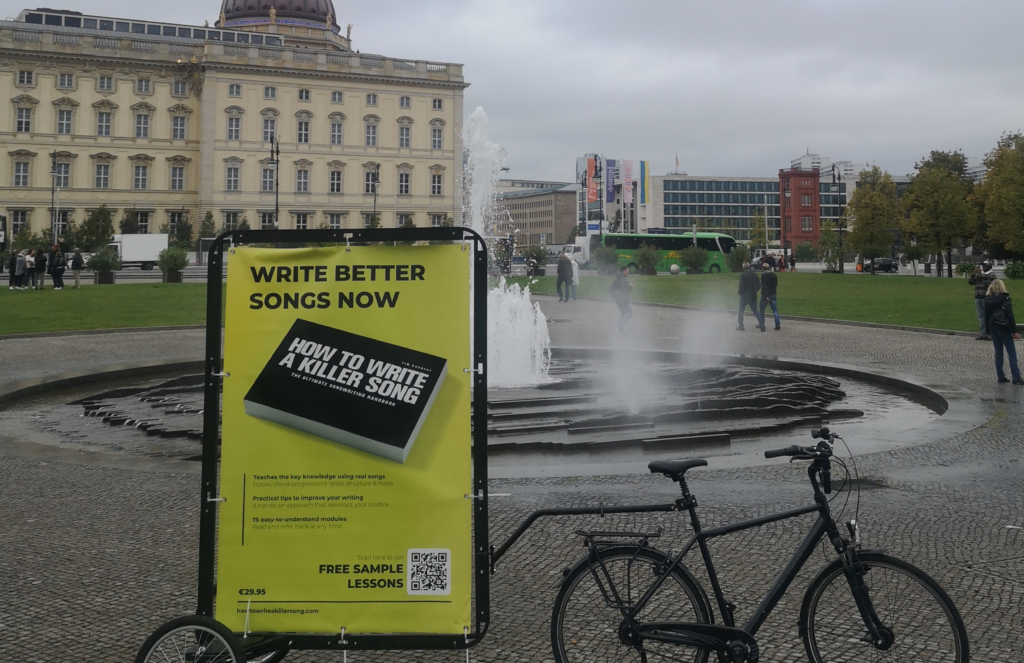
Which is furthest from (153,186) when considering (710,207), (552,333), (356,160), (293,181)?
(710,207)

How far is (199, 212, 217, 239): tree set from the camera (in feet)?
277

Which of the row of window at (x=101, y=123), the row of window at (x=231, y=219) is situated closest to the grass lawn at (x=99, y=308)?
the row of window at (x=231, y=219)

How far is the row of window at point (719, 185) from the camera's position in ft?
570

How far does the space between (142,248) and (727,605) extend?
75002 millimetres

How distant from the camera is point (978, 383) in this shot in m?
14.5

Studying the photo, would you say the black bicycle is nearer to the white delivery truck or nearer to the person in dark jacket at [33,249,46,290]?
the person in dark jacket at [33,249,46,290]

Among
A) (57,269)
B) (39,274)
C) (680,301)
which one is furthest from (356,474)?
(39,274)

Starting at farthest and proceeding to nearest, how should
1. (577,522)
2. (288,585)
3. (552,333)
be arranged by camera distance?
(552,333) < (577,522) < (288,585)

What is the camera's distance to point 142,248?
72.8 metres

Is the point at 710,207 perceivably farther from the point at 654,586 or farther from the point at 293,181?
the point at 654,586

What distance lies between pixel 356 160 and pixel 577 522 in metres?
92.8

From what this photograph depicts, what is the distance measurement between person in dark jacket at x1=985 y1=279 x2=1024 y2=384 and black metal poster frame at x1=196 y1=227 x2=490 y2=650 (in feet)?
42.6

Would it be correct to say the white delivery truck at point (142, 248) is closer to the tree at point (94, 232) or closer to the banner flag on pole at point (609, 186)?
the tree at point (94, 232)

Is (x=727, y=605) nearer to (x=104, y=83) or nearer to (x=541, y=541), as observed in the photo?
(x=541, y=541)
